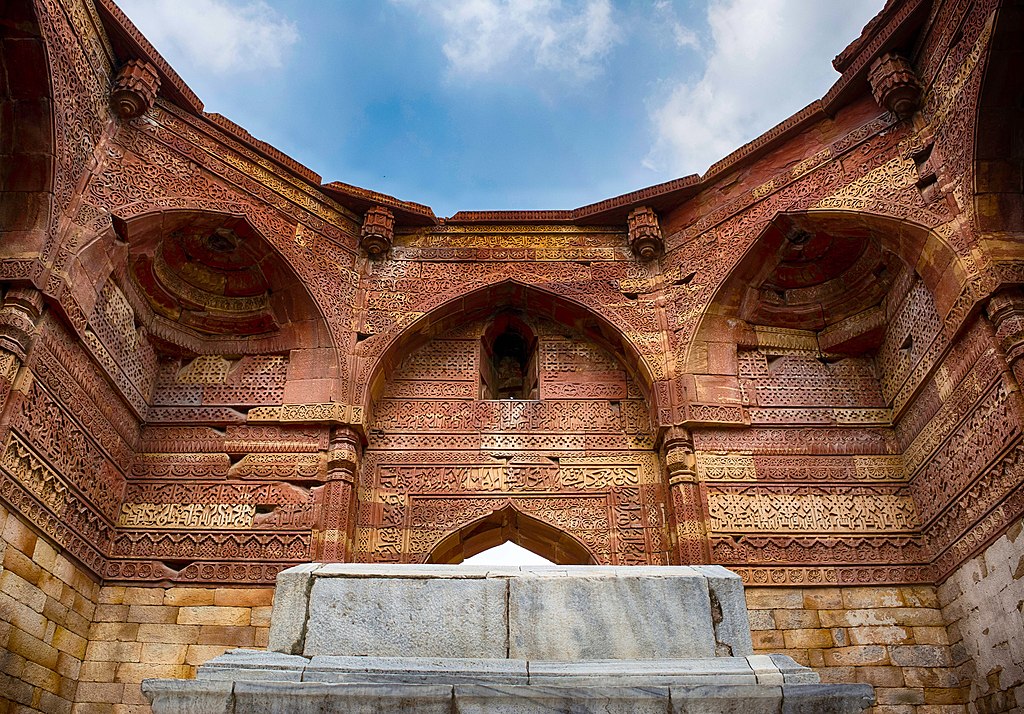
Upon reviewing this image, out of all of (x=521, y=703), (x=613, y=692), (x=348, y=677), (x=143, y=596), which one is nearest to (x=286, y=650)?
(x=348, y=677)

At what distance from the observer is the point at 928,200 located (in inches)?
291

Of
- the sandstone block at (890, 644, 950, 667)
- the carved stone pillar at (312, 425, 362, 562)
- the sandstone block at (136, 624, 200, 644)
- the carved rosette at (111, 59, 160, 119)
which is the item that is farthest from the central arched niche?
the carved rosette at (111, 59, 160, 119)

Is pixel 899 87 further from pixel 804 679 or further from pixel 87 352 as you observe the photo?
pixel 87 352

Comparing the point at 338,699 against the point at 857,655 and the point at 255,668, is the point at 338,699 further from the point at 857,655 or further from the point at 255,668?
the point at 857,655

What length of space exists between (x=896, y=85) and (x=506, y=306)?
15.4ft

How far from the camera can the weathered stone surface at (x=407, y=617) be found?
10.1 ft

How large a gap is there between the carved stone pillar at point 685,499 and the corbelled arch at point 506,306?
2.63 feet

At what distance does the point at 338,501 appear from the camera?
25.7 ft

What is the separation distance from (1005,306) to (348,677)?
5930 millimetres

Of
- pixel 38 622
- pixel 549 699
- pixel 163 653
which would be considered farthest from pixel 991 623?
pixel 38 622

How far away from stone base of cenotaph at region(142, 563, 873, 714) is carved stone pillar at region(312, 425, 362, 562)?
14.6 feet

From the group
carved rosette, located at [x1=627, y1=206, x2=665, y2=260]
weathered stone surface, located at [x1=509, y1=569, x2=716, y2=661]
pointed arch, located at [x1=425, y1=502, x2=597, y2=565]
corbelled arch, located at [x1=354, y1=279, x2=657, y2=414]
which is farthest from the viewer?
carved rosette, located at [x1=627, y1=206, x2=665, y2=260]

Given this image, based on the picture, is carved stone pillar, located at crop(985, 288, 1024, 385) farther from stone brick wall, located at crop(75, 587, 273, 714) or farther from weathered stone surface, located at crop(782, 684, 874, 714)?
stone brick wall, located at crop(75, 587, 273, 714)

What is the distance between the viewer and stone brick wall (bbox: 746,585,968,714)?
6855 millimetres
